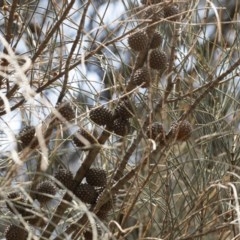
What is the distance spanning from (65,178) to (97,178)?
5 centimetres

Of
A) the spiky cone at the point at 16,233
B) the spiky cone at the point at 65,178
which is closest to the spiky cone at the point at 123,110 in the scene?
the spiky cone at the point at 65,178

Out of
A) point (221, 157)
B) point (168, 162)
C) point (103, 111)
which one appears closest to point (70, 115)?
point (103, 111)

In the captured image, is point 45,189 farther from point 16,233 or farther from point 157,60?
point 157,60

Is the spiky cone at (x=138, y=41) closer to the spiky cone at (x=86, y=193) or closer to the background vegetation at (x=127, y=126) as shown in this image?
the background vegetation at (x=127, y=126)

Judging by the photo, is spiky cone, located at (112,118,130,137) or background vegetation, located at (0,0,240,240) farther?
spiky cone, located at (112,118,130,137)

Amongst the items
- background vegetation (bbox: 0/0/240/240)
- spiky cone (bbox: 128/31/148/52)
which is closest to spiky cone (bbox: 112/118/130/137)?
background vegetation (bbox: 0/0/240/240)

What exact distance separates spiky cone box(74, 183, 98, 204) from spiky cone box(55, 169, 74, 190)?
Answer: 13mm

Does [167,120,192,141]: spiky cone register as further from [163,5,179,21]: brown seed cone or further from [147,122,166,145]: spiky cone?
[163,5,179,21]: brown seed cone

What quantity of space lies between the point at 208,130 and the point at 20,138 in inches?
15.8

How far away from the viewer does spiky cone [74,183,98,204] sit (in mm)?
1071

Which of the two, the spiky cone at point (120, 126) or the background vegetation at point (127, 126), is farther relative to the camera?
the spiky cone at point (120, 126)

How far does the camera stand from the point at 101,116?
42.8 inches

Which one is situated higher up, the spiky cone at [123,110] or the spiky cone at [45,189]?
the spiky cone at [123,110]

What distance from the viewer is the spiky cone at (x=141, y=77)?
3.53ft
